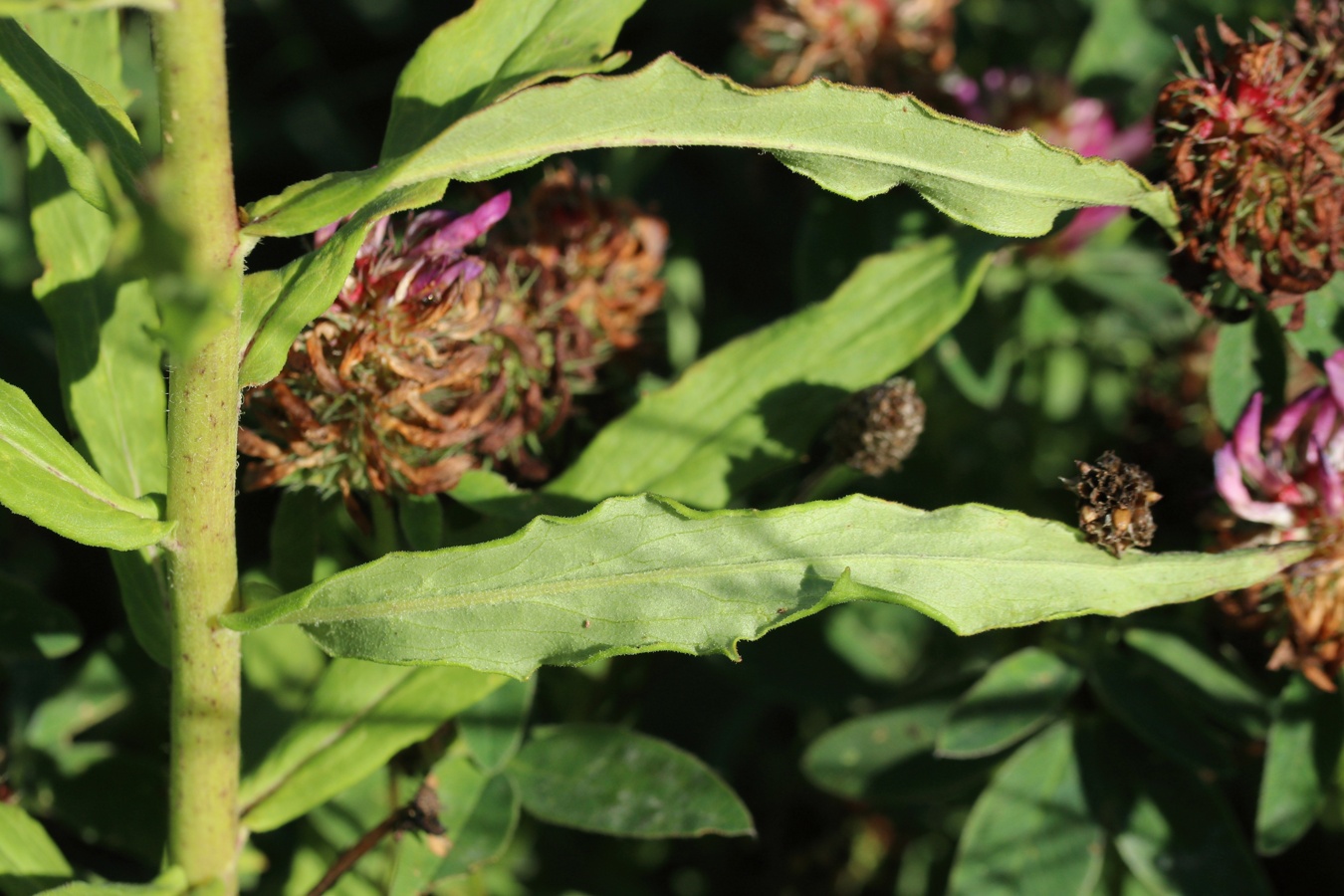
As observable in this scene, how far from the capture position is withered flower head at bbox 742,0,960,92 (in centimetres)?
→ 237

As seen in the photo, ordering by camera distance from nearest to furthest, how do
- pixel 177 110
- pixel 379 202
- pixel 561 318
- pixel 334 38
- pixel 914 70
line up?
pixel 177 110, pixel 379 202, pixel 561 318, pixel 914 70, pixel 334 38

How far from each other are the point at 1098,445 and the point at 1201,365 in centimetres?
39

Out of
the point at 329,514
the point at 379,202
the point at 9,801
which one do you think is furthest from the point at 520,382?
the point at 9,801

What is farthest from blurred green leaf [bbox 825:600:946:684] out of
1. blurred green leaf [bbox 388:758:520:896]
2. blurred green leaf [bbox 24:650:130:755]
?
blurred green leaf [bbox 24:650:130:755]

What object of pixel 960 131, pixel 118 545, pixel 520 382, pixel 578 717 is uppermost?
pixel 960 131

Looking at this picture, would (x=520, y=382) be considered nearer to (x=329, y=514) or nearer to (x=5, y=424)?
(x=329, y=514)

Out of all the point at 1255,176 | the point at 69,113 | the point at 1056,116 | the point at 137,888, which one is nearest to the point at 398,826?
the point at 137,888

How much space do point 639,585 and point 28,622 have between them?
112cm

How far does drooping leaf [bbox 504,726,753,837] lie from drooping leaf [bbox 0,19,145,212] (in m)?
1.01

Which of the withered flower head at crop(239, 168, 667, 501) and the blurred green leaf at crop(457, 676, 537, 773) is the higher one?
the withered flower head at crop(239, 168, 667, 501)

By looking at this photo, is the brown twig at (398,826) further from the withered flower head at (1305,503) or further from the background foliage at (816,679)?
the withered flower head at (1305,503)

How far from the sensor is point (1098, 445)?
2.23 metres

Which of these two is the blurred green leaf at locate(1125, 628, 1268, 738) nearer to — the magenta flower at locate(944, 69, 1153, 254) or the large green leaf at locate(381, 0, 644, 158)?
the magenta flower at locate(944, 69, 1153, 254)

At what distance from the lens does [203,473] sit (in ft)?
3.87
